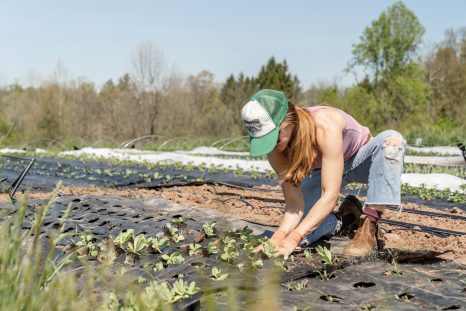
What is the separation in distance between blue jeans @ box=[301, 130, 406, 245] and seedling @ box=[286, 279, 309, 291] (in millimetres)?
706

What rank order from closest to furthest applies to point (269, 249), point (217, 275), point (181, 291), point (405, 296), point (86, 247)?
point (181, 291), point (405, 296), point (217, 275), point (269, 249), point (86, 247)

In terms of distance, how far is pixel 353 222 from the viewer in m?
3.85

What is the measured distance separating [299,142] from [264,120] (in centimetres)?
27

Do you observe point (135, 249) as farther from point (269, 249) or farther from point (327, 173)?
point (327, 173)

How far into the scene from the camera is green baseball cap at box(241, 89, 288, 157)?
2861 millimetres

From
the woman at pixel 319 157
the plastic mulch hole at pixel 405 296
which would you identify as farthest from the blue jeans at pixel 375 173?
the plastic mulch hole at pixel 405 296

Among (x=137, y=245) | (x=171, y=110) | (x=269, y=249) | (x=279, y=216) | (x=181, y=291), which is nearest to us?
(x=181, y=291)

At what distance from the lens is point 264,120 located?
2.86 metres

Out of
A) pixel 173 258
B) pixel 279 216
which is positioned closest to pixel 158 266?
pixel 173 258

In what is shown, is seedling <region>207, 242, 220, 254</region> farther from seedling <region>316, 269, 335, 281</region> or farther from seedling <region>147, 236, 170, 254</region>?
seedling <region>316, 269, 335, 281</region>

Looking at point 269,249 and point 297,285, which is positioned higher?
point 269,249

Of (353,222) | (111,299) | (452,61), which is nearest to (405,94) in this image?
(452,61)

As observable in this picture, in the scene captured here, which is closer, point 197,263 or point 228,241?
point 197,263

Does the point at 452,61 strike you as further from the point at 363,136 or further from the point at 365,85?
the point at 363,136
